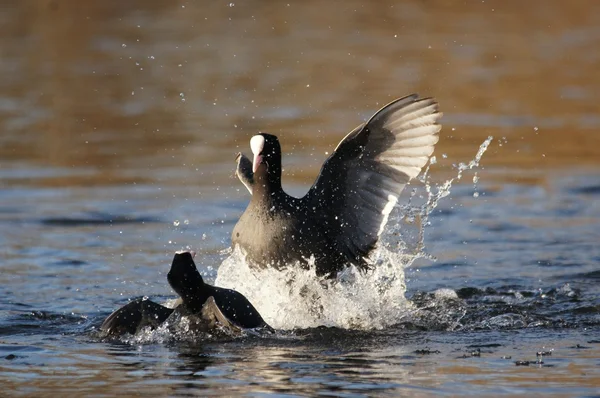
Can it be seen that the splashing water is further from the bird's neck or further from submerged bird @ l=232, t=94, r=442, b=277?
the bird's neck

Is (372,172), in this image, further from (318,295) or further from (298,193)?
(298,193)

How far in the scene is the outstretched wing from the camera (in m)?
6.09

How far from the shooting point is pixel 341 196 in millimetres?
6113

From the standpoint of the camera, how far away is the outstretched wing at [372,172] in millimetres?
6086

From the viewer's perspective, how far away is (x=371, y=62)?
14.6 m

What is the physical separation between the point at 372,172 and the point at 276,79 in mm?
7662

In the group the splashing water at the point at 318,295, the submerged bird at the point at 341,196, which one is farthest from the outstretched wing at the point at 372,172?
the splashing water at the point at 318,295

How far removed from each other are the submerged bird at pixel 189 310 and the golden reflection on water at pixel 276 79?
3809 millimetres

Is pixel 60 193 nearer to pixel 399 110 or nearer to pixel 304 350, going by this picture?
pixel 399 110

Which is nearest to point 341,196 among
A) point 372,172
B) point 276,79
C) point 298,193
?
point 372,172

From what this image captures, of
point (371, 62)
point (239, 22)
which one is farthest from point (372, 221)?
point (239, 22)

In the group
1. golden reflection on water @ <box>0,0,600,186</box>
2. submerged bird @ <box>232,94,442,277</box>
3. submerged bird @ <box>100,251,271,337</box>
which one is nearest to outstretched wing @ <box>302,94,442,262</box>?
submerged bird @ <box>232,94,442,277</box>

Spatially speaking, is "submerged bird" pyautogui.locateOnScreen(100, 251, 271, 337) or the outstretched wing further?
the outstretched wing

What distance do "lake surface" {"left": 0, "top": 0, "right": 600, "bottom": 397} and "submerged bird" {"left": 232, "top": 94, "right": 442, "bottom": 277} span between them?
0.17 metres
